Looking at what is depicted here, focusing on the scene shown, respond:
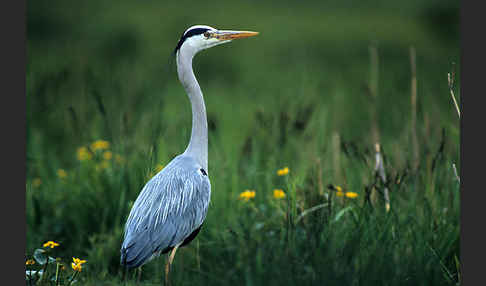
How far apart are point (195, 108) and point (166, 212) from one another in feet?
2.20

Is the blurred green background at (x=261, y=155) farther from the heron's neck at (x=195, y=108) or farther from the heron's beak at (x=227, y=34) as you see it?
the heron's beak at (x=227, y=34)

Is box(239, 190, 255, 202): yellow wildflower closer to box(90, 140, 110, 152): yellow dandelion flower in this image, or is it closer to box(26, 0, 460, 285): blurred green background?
box(26, 0, 460, 285): blurred green background

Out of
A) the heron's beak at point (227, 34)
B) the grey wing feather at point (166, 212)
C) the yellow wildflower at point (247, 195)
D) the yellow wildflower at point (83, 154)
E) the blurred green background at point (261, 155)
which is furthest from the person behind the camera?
the yellow wildflower at point (83, 154)

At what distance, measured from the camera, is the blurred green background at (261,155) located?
10.6 feet

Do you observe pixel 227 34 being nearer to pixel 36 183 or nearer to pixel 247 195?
pixel 247 195

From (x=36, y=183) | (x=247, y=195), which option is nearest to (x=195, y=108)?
(x=247, y=195)

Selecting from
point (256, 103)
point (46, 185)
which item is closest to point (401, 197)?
point (46, 185)

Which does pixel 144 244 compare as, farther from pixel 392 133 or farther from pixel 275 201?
pixel 392 133

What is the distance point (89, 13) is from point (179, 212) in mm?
9026

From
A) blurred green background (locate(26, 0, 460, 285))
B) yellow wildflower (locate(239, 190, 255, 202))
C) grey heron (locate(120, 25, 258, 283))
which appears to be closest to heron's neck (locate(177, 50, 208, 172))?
grey heron (locate(120, 25, 258, 283))

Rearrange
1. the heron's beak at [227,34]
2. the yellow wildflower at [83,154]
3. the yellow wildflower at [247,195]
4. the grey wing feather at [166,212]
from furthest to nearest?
1. the yellow wildflower at [83,154]
2. the yellow wildflower at [247,195]
3. the heron's beak at [227,34]
4. the grey wing feather at [166,212]

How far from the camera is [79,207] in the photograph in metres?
4.46

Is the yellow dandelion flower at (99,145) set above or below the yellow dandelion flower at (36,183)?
above

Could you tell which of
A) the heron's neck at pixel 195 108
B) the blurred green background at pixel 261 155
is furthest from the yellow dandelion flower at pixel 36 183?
the heron's neck at pixel 195 108
